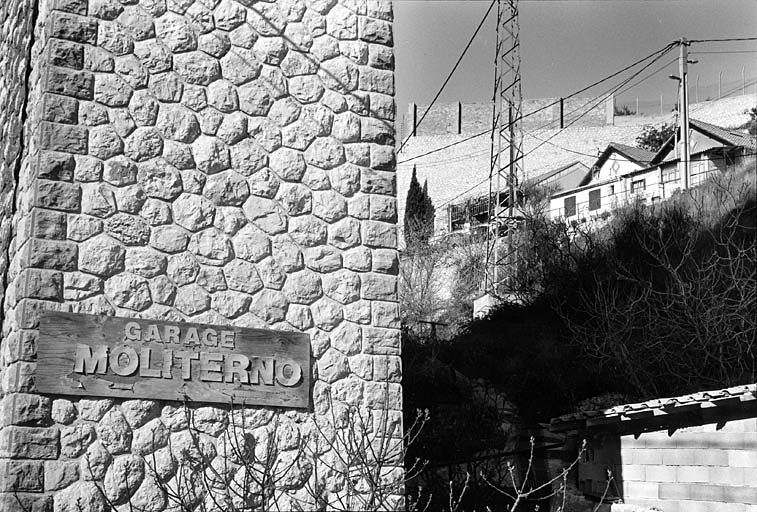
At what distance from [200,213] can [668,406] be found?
648 centimetres

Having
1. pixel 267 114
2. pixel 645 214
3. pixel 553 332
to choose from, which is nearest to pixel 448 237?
pixel 645 214

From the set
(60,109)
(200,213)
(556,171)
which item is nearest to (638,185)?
(556,171)

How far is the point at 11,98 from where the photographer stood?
6.24 meters

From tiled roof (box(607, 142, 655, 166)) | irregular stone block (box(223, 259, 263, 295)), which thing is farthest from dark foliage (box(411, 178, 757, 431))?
tiled roof (box(607, 142, 655, 166))

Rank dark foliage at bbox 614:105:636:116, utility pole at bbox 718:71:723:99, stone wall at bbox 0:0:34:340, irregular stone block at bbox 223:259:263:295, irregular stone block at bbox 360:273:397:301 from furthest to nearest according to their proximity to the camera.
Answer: dark foliage at bbox 614:105:636:116 → utility pole at bbox 718:71:723:99 → irregular stone block at bbox 360:273:397:301 → stone wall at bbox 0:0:34:340 → irregular stone block at bbox 223:259:263:295

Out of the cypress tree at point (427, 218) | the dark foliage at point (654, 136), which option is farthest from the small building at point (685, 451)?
the dark foliage at point (654, 136)

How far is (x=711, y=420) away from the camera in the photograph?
32.2 feet

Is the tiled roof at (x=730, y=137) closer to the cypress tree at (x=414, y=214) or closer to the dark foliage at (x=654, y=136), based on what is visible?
the dark foliage at (x=654, y=136)

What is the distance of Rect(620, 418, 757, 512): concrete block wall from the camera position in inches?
370

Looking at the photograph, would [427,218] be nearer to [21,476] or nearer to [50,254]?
[50,254]

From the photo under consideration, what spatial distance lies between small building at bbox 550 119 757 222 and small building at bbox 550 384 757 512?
472 inches

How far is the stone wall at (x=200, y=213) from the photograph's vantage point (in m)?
5.08

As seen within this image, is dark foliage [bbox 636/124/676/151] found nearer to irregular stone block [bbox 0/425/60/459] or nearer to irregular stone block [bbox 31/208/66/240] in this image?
irregular stone block [bbox 31/208/66/240]

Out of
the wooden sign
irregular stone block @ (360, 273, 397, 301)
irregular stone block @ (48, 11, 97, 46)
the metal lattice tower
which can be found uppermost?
the metal lattice tower
